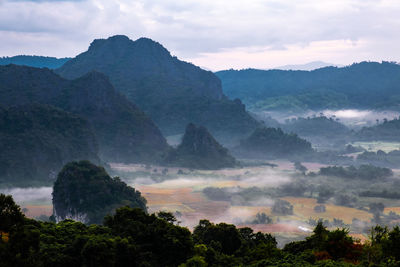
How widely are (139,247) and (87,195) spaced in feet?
387

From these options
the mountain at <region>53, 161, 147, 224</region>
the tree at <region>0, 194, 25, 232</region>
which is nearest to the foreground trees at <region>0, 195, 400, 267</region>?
the tree at <region>0, 194, 25, 232</region>

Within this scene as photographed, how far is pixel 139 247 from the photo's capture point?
6512 centimetres

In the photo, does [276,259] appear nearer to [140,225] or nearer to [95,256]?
[140,225]

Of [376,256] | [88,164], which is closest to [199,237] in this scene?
[376,256]

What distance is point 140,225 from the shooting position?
71.2m

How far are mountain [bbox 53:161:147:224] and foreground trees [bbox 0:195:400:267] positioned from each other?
9252 cm

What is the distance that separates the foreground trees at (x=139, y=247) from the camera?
5300 cm

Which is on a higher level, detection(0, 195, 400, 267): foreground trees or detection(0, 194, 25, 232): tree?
detection(0, 194, 25, 232): tree

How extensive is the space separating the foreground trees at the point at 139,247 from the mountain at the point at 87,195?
92515mm

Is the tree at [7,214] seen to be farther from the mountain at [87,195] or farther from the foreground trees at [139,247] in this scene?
the mountain at [87,195]

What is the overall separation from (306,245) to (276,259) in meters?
16.9

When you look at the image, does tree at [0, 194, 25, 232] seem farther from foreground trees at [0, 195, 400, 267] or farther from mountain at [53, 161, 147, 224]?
mountain at [53, 161, 147, 224]

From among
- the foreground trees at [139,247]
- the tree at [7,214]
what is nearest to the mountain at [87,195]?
the foreground trees at [139,247]

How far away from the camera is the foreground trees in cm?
5300
